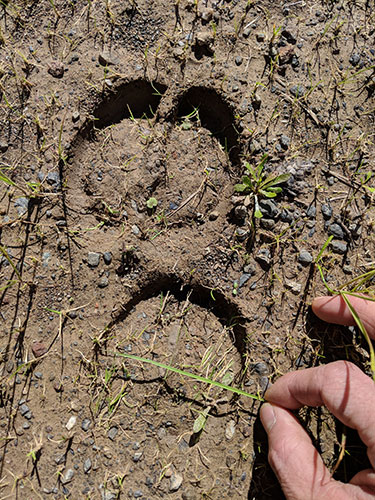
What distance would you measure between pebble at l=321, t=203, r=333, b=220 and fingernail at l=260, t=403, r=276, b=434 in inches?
49.2

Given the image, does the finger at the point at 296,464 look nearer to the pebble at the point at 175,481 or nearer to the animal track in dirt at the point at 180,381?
the animal track in dirt at the point at 180,381

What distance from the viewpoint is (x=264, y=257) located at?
8.77 feet

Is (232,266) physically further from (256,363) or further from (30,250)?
(30,250)

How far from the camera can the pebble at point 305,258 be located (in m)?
2.68

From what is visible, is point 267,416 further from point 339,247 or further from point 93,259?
point 93,259

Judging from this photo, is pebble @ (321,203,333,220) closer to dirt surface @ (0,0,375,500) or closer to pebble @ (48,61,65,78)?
dirt surface @ (0,0,375,500)

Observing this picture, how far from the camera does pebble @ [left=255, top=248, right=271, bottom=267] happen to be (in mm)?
2676

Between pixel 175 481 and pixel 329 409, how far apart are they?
1.05 metres

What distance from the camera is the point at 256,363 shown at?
2.65 m

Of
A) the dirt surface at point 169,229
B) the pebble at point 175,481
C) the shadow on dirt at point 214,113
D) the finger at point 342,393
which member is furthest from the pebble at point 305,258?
the pebble at point 175,481

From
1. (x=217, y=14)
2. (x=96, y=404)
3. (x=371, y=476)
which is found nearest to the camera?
(x=371, y=476)

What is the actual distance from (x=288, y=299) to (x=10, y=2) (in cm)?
271

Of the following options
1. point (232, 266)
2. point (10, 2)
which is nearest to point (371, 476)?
point (232, 266)

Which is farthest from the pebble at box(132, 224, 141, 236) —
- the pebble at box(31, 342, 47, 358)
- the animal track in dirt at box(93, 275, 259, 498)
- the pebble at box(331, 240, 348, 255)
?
→ the pebble at box(331, 240, 348, 255)
